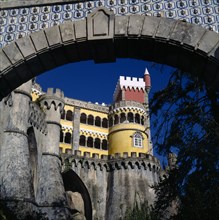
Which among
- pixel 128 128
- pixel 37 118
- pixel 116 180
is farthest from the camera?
pixel 128 128

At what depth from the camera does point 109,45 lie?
6941mm

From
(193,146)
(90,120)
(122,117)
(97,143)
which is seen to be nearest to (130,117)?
(122,117)

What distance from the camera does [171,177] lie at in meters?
10.7

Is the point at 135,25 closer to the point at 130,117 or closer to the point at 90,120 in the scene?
the point at 130,117

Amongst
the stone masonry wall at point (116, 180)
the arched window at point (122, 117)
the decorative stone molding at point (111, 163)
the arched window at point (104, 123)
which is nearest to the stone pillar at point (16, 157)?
the stone masonry wall at point (116, 180)

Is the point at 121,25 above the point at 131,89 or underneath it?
underneath

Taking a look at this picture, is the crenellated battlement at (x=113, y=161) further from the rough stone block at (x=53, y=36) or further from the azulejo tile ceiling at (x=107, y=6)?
the rough stone block at (x=53, y=36)

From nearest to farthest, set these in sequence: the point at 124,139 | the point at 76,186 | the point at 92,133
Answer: the point at 76,186
the point at 124,139
the point at 92,133

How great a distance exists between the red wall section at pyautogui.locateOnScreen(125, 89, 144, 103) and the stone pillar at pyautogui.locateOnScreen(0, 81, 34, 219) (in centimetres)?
2335

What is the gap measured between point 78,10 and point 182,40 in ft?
8.09

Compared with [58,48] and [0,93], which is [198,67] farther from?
[0,93]

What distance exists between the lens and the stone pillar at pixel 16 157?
20.2 metres

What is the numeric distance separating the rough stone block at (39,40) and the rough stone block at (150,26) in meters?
1.97

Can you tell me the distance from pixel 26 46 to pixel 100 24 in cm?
158
